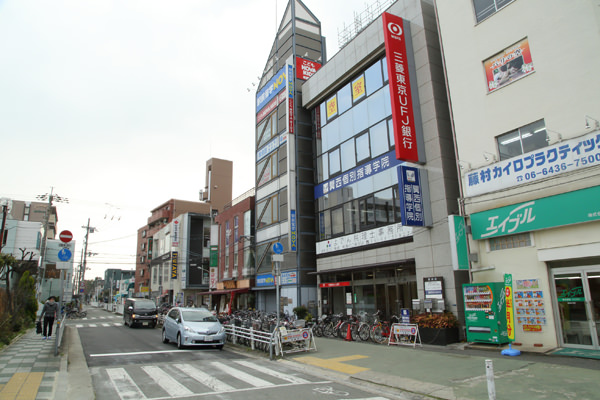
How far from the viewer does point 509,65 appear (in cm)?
1304

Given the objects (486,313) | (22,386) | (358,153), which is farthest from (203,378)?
(358,153)

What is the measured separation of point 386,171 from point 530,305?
860 centimetres

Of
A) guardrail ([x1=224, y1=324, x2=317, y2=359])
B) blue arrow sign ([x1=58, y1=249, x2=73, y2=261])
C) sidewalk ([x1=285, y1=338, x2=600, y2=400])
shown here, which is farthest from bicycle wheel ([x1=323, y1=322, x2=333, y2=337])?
blue arrow sign ([x1=58, y1=249, x2=73, y2=261])

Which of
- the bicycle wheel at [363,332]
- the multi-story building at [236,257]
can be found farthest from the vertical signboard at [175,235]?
the bicycle wheel at [363,332]

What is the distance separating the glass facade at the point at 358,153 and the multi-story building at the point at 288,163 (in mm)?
1703

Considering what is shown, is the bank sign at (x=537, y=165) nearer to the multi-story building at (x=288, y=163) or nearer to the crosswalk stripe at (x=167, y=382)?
the crosswalk stripe at (x=167, y=382)

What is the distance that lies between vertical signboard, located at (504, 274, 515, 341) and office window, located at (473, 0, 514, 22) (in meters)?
9.07

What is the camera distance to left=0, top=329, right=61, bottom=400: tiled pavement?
24.6 feet

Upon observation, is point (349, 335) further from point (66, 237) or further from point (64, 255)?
point (66, 237)

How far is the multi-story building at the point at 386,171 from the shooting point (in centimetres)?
1533

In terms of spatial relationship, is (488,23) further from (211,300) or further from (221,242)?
(211,300)

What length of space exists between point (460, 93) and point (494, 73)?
4.42 ft

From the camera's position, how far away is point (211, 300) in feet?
132

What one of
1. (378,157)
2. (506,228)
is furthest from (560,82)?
(378,157)
